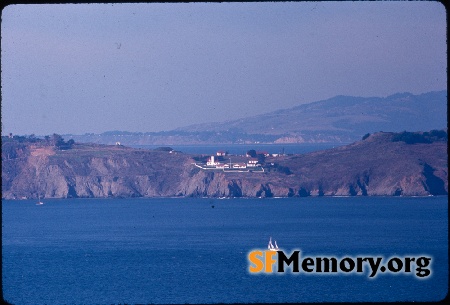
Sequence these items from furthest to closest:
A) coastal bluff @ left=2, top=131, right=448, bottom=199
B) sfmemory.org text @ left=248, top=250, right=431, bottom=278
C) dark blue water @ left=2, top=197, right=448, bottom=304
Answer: coastal bluff @ left=2, top=131, right=448, bottom=199
dark blue water @ left=2, top=197, right=448, bottom=304
sfmemory.org text @ left=248, top=250, right=431, bottom=278

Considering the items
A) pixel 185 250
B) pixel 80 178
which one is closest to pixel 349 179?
pixel 80 178

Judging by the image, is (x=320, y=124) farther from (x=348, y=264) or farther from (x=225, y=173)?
(x=348, y=264)

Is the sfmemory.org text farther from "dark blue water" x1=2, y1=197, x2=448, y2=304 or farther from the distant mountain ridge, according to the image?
the distant mountain ridge

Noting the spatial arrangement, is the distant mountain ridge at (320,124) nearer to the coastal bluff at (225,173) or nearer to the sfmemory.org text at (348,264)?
the coastal bluff at (225,173)

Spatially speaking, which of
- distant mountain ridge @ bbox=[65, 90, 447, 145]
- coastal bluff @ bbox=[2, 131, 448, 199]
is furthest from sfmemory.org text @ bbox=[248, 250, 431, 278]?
distant mountain ridge @ bbox=[65, 90, 447, 145]

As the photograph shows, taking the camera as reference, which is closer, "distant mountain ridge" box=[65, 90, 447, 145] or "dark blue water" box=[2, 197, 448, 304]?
"dark blue water" box=[2, 197, 448, 304]

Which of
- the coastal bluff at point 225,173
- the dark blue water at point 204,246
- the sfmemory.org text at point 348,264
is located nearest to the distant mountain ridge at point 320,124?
the coastal bluff at point 225,173
